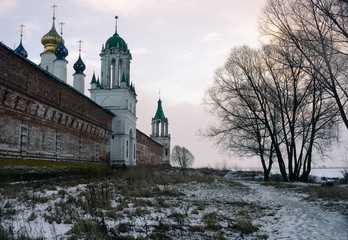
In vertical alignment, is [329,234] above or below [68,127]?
below

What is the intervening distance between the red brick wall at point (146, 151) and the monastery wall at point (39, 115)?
15981 millimetres

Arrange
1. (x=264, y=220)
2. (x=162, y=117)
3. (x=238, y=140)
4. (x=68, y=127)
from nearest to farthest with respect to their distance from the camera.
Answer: (x=264, y=220)
(x=68, y=127)
(x=238, y=140)
(x=162, y=117)

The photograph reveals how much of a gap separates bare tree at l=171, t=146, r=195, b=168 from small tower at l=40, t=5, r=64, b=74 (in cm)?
6212

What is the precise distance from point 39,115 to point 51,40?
22475 millimetres

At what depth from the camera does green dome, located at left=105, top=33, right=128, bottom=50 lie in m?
38.1

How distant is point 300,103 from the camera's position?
2131cm

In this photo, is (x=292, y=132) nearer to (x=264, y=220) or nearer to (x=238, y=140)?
(x=238, y=140)

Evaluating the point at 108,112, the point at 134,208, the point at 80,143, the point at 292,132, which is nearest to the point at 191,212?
the point at 134,208

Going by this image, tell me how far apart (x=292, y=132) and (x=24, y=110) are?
1480 cm

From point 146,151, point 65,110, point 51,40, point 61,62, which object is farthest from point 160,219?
point 146,151

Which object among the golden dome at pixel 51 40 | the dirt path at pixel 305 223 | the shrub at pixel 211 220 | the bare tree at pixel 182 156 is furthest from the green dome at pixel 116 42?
the bare tree at pixel 182 156

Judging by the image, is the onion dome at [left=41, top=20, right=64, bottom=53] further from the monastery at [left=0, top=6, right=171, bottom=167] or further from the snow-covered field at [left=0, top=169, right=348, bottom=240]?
the snow-covered field at [left=0, top=169, right=348, bottom=240]

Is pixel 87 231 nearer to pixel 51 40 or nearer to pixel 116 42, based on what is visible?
pixel 116 42

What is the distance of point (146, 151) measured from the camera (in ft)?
160
